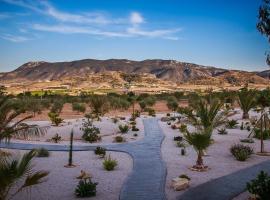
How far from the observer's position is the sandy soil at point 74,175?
12000mm

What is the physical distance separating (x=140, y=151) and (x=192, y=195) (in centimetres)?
837

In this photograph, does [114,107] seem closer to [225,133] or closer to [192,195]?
[225,133]

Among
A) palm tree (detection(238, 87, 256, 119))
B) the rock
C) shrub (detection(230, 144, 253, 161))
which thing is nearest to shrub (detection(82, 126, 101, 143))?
shrub (detection(230, 144, 253, 161))

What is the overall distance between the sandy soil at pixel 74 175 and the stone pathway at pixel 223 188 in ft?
8.22

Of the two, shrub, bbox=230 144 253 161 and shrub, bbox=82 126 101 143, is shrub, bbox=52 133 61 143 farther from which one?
shrub, bbox=230 144 253 161

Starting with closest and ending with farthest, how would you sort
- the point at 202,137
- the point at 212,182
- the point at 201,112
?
the point at 212,182 → the point at 202,137 → the point at 201,112

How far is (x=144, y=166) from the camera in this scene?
1579 centimetres

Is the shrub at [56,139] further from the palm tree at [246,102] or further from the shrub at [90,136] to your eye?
the palm tree at [246,102]

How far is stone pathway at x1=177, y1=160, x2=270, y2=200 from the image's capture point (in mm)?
11211

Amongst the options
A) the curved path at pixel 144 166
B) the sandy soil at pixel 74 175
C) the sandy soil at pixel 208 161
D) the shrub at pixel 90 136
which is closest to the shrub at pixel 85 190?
the sandy soil at pixel 74 175

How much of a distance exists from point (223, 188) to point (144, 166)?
442 cm

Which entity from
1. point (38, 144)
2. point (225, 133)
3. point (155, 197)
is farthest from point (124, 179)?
point (225, 133)

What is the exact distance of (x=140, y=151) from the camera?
772 inches

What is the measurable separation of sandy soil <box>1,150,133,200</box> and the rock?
6.17ft
